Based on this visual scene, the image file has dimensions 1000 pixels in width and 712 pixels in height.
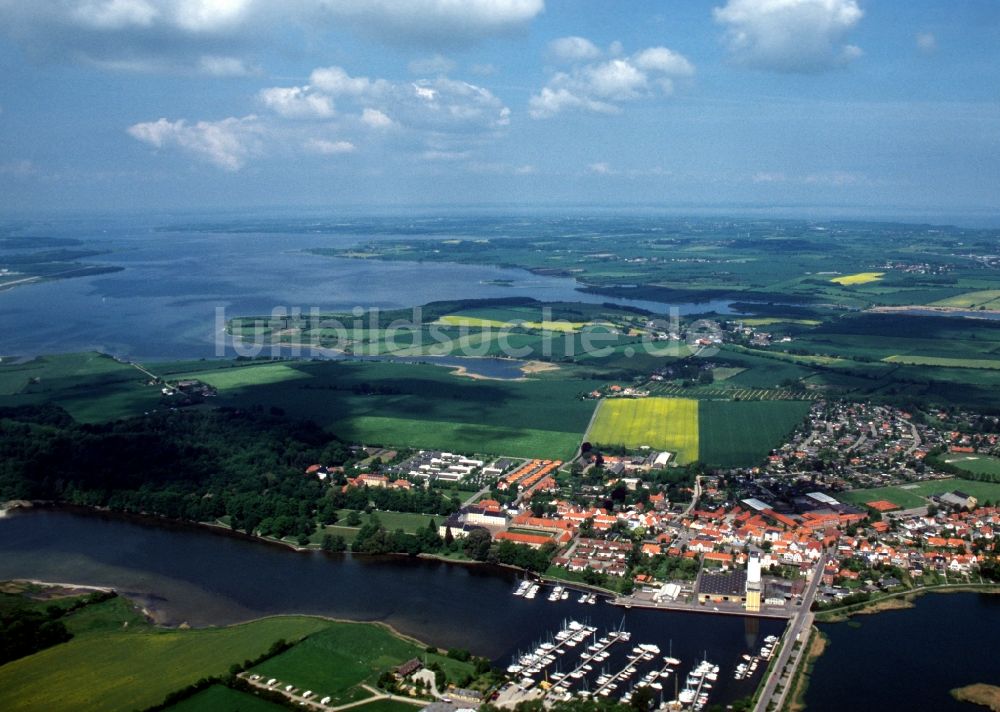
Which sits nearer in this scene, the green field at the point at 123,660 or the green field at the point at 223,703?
the green field at the point at 223,703

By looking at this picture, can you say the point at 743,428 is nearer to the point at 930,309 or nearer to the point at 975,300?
the point at 930,309

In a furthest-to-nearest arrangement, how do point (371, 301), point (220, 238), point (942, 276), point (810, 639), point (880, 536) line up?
point (220, 238) < point (942, 276) < point (371, 301) < point (880, 536) < point (810, 639)

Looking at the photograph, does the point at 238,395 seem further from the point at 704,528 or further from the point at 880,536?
the point at 880,536

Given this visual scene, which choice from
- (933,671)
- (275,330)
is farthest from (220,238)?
(933,671)

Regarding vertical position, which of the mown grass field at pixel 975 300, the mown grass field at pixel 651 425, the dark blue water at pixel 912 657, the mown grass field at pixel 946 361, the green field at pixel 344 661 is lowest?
the green field at pixel 344 661

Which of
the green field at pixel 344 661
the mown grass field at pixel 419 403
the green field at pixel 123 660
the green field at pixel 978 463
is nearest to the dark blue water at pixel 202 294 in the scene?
the mown grass field at pixel 419 403

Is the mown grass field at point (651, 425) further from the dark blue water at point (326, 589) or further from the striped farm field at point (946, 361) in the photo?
the striped farm field at point (946, 361)
